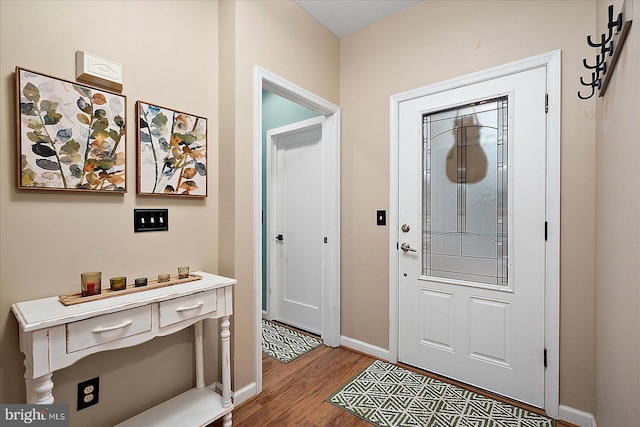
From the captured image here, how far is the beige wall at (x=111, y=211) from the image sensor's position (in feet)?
4.06

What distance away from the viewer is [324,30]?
256 cm

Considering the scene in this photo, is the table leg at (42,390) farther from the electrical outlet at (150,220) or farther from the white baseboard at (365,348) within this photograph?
the white baseboard at (365,348)

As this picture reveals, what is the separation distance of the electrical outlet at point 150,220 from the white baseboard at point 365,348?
1.80 meters

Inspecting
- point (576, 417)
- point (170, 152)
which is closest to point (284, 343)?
point (170, 152)

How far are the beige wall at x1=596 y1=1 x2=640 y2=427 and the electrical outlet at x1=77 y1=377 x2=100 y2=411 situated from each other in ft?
Result: 6.75

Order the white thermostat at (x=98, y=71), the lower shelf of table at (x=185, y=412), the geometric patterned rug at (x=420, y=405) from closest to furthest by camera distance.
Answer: the white thermostat at (x=98, y=71), the lower shelf of table at (x=185, y=412), the geometric patterned rug at (x=420, y=405)

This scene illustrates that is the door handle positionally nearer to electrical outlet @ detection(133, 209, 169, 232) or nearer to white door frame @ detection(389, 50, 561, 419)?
white door frame @ detection(389, 50, 561, 419)

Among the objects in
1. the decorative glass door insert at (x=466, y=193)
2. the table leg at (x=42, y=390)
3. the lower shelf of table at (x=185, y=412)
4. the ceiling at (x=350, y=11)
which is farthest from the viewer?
the ceiling at (x=350, y=11)

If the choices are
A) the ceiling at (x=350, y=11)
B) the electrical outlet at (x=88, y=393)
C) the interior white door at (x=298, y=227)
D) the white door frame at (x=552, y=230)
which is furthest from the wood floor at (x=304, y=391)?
the ceiling at (x=350, y=11)

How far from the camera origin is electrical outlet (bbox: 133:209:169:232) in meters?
1.61

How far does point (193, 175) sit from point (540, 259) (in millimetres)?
2143

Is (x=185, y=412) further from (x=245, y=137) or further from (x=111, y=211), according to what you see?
(x=245, y=137)

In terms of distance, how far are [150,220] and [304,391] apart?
4.84 ft

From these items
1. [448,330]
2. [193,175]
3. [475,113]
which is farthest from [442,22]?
[448,330]
